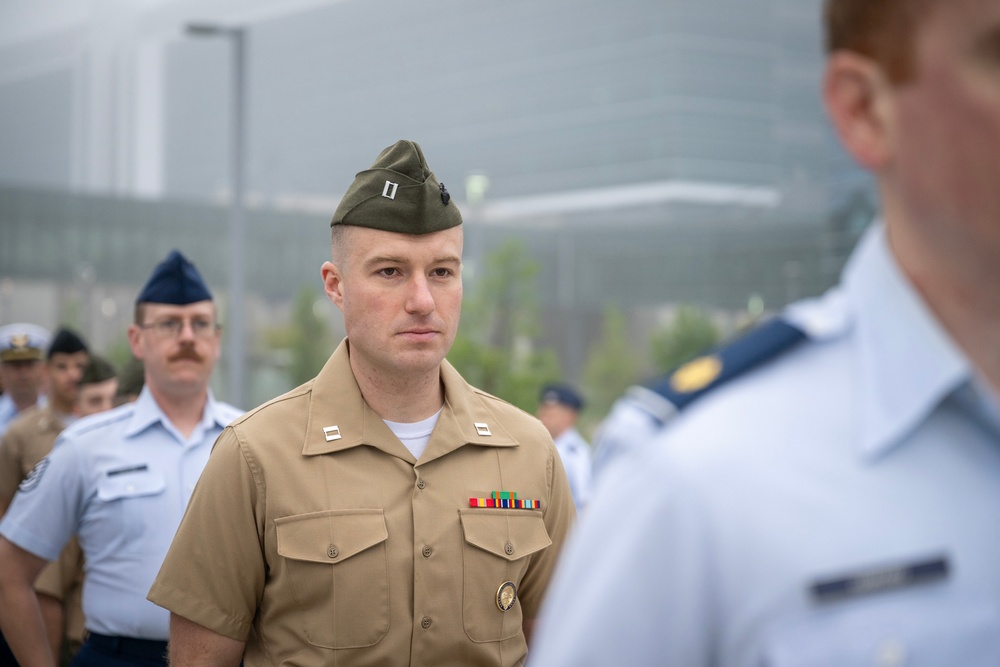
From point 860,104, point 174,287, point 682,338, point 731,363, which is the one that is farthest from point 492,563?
point 682,338

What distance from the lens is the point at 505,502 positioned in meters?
3.30

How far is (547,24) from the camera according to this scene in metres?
50.8

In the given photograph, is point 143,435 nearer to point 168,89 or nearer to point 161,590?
point 161,590

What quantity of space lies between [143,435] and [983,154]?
Answer: 4.22 metres

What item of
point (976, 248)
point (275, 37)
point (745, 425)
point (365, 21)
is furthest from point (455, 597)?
point (275, 37)

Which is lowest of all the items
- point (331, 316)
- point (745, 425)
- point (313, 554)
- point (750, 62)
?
point (331, 316)

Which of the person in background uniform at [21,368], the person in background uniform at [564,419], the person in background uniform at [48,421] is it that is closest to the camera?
the person in background uniform at [48,421]

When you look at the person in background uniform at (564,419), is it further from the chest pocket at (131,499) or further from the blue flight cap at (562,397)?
the chest pocket at (131,499)

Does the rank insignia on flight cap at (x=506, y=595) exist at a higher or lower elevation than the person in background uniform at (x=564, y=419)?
higher

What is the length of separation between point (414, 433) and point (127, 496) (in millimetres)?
1859

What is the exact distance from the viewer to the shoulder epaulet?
153 cm

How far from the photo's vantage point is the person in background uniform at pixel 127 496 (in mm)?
4582

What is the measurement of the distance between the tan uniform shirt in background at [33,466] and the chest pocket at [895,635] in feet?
15.5

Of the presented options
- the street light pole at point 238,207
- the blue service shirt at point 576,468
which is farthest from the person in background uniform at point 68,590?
the street light pole at point 238,207
